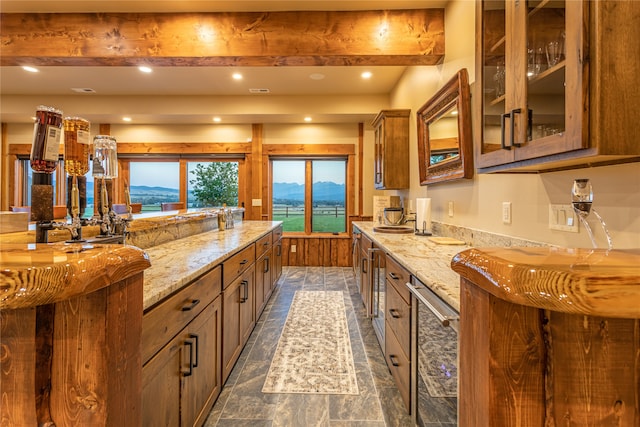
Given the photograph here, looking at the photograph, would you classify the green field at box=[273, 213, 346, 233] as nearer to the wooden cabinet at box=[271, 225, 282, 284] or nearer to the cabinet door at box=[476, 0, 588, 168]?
the wooden cabinet at box=[271, 225, 282, 284]

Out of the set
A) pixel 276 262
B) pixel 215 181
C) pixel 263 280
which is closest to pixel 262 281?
pixel 263 280

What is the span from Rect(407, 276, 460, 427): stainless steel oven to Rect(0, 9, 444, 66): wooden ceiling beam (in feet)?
7.67

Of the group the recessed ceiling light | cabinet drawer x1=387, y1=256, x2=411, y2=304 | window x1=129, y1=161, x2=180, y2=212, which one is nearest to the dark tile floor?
cabinet drawer x1=387, y1=256, x2=411, y2=304

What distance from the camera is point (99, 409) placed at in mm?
621

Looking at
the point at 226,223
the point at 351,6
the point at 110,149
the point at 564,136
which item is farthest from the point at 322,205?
the point at 564,136

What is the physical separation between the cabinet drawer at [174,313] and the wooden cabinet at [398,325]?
1039 mm

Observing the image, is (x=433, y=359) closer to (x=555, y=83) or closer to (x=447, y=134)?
(x=555, y=83)

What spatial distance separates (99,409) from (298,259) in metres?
5.27

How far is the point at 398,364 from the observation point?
6.06 ft

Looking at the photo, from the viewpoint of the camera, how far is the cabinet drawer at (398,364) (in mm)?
1669

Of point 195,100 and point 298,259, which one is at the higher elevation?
point 195,100

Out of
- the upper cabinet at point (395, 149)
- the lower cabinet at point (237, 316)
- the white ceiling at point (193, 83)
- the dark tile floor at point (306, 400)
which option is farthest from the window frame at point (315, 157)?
the lower cabinet at point (237, 316)

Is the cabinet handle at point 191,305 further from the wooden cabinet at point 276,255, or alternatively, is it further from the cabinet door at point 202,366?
the wooden cabinet at point 276,255

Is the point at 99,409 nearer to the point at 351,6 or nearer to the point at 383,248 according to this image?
the point at 383,248
